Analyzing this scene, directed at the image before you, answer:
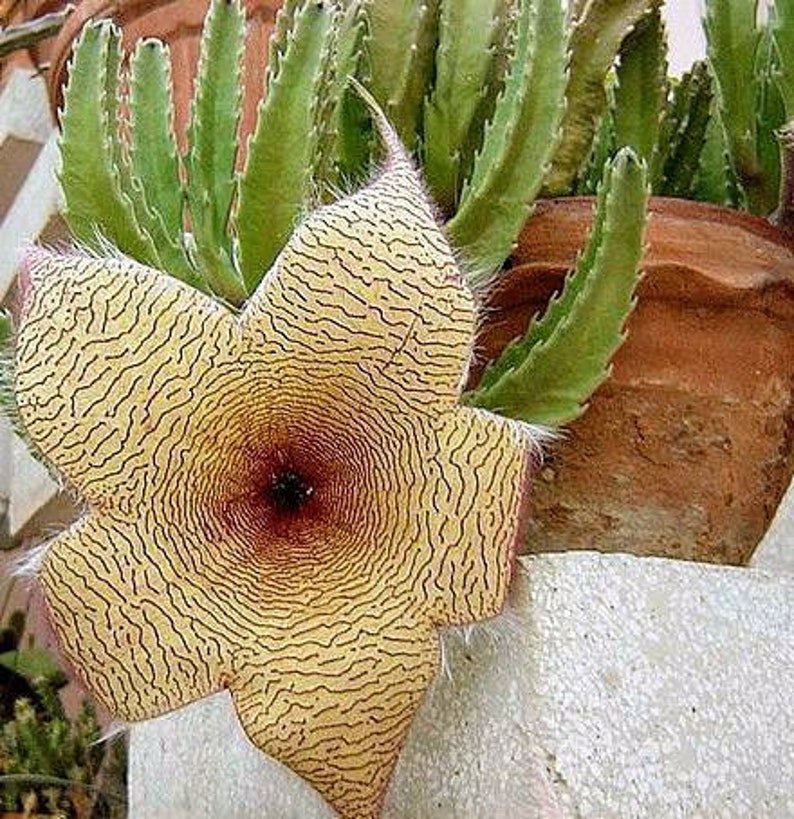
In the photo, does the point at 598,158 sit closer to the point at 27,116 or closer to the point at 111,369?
the point at 111,369

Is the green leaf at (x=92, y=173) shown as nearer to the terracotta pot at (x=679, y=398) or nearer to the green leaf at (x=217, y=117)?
the green leaf at (x=217, y=117)

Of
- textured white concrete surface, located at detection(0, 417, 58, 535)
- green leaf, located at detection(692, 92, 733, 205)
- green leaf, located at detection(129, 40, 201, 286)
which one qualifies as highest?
green leaf, located at detection(129, 40, 201, 286)

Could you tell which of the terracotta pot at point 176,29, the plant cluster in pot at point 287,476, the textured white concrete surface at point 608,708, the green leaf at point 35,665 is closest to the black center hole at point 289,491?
the plant cluster in pot at point 287,476

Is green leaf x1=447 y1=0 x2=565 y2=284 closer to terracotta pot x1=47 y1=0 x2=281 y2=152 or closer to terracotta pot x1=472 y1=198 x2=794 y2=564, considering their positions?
terracotta pot x1=472 y1=198 x2=794 y2=564

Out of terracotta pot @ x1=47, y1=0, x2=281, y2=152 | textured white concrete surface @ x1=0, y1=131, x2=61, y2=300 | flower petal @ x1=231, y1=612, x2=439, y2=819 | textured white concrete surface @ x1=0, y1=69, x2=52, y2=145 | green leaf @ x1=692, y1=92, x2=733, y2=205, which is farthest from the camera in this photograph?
textured white concrete surface @ x1=0, y1=69, x2=52, y2=145

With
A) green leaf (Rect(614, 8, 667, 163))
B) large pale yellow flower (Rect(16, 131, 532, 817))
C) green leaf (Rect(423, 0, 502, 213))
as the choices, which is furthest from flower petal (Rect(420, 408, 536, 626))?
green leaf (Rect(614, 8, 667, 163))
